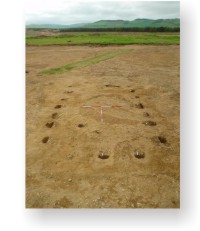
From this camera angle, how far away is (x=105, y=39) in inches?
198

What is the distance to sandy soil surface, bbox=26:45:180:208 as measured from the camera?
4590 mm

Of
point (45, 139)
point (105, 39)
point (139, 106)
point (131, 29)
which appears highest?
point (131, 29)

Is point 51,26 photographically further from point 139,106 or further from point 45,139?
point 139,106

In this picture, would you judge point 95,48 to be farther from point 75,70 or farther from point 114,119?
point 114,119

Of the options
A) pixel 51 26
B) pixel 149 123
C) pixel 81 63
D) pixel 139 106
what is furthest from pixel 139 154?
pixel 51 26

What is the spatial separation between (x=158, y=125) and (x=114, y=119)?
1.99 feet

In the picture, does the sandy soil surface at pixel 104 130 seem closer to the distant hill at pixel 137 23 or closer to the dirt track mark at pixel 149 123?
the dirt track mark at pixel 149 123

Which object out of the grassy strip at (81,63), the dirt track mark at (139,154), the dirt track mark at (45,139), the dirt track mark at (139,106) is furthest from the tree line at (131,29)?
the dirt track mark at (139,154)

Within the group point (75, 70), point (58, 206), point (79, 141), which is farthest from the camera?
point (75, 70)

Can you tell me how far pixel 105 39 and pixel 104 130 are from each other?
126 cm

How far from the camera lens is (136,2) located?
4738mm

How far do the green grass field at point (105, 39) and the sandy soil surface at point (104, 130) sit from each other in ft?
0.31

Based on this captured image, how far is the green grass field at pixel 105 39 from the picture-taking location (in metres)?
4.92
